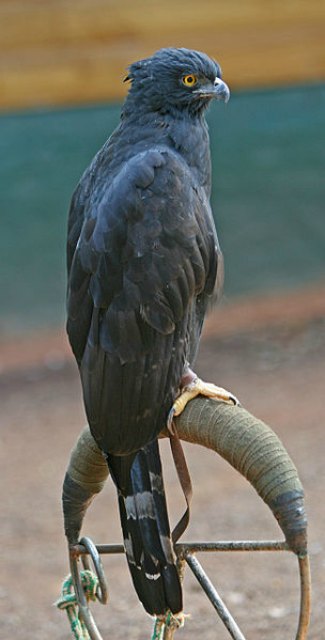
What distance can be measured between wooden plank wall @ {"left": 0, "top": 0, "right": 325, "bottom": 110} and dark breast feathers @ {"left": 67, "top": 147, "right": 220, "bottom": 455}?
4494 millimetres

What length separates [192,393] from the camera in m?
2.69

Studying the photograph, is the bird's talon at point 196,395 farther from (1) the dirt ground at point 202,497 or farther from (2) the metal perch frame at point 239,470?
(1) the dirt ground at point 202,497

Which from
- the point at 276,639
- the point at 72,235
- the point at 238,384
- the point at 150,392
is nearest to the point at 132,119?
the point at 72,235

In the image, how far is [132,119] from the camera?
9.79 ft

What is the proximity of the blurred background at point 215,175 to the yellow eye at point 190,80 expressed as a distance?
348 centimetres

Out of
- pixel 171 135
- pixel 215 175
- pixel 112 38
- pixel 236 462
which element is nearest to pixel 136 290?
pixel 171 135

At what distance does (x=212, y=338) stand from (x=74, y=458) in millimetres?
5122

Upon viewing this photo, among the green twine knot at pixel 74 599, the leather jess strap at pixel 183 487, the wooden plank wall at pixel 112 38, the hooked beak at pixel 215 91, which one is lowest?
the green twine knot at pixel 74 599

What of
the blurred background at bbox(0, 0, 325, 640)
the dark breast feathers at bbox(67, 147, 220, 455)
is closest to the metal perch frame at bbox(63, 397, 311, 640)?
the dark breast feathers at bbox(67, 147, 220, 455)

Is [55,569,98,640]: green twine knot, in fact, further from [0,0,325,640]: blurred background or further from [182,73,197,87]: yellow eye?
[0,0,325,640]: blurred background

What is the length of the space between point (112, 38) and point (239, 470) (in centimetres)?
543

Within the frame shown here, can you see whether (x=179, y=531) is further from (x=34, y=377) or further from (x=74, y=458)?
(x=34, y=377)

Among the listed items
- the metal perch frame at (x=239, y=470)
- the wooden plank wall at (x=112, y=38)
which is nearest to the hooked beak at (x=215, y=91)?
the metal perch frame at (x=239, y=470)

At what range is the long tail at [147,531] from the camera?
2.39 metres
